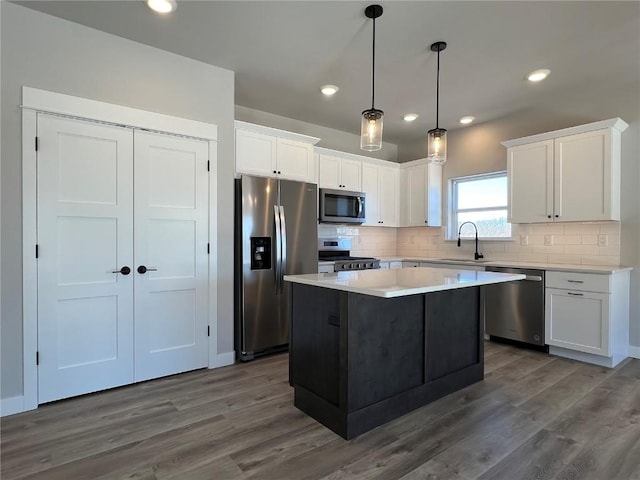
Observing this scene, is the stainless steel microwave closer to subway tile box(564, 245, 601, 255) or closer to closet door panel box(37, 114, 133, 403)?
closet door panel box(37, 114, 133, 403)

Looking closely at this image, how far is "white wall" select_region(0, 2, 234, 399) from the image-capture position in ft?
7.79

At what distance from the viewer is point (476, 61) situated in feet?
10.0

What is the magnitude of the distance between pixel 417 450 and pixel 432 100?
3434mm

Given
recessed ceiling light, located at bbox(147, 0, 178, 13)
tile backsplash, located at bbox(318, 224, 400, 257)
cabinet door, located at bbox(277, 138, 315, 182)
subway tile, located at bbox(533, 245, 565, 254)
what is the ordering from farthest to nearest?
tile backsplash, located at bbox(318, 224, 400, 257) → subway tile, located at bbox(533, 245, 565, 254) → cabinet door, located at bbox(277, 138, 315, 182) → recessed ceiling light, located at bbox(147, 0, 178, 13)

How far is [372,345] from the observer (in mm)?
2191

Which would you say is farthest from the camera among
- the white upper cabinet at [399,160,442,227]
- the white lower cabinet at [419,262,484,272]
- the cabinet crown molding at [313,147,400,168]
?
the white upper cabinet at [399,160,442,227]

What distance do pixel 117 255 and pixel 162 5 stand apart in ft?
5.95

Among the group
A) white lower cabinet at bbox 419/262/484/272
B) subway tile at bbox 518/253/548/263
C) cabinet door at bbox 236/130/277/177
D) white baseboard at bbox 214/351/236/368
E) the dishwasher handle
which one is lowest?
white baseboard at bbox 214/351/236/368

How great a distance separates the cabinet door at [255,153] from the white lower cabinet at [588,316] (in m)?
3.08

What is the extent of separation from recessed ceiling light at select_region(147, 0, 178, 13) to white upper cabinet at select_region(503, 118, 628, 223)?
12.0ft

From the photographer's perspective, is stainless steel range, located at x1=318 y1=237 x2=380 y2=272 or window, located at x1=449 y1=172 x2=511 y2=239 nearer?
stainless steel range, located at x1=318 y1=237 x2=380 y2=272

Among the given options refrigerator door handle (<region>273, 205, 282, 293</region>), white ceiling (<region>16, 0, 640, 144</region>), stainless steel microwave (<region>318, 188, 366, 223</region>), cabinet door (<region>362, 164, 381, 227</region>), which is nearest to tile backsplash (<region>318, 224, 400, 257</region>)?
cabinet door (<region>362, 164, 381, 227</region>)

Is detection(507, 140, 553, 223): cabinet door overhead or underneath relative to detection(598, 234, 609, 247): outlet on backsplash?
overhead

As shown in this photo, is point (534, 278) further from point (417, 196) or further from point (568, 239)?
point (417, 196)
